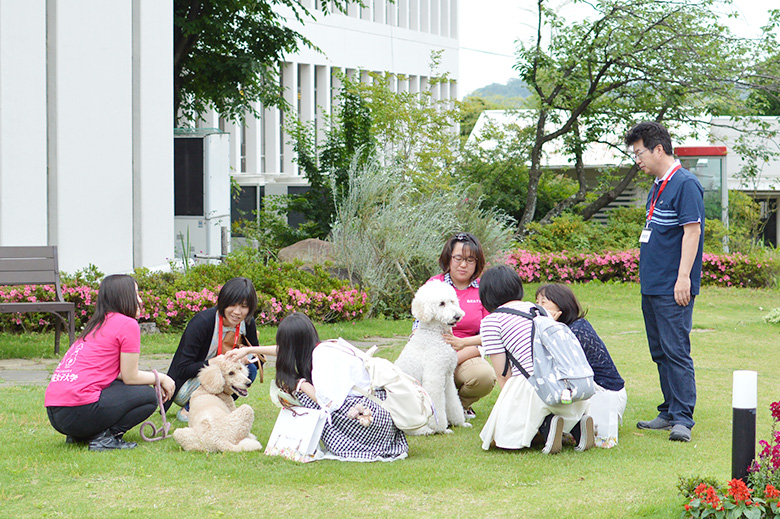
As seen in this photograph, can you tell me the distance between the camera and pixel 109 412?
555 cm

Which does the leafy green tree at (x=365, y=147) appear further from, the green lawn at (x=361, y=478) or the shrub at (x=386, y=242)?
the green lawn at (x=361, y=478)

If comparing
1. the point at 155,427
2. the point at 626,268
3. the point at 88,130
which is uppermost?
the point at 88,130

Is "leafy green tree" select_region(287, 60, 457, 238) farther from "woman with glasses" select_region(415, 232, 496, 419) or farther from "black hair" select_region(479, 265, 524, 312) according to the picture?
"black hair" select_region(479, 265, 524, 312)

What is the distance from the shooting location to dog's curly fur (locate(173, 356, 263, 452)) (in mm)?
5562

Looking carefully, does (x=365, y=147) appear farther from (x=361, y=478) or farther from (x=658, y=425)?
(x=361, y=478)

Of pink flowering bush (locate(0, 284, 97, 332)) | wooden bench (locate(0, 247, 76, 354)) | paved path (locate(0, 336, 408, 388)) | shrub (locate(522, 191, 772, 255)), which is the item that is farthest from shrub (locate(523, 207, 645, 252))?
wooden bench (locate(0, 247, 76, 354))

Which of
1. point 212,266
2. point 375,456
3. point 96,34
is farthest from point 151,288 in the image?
point 375,456

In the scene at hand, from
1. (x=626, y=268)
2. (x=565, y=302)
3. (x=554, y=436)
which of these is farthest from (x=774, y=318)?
(x=554, y=436)

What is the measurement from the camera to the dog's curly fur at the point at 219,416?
556cm

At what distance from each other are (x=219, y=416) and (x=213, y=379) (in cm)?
26

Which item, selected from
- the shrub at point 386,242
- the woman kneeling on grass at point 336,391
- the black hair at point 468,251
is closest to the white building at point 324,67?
the shrub at point 386,242

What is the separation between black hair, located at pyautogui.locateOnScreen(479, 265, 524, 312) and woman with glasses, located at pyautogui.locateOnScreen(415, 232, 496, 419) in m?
0.73

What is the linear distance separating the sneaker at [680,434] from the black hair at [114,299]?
3.77 meters

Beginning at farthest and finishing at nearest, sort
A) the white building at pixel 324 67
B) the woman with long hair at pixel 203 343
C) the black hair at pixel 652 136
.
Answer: the white building at pixel 324 67, the woman with long hair at pixel 203 343, the black hair at pixel 652 136
